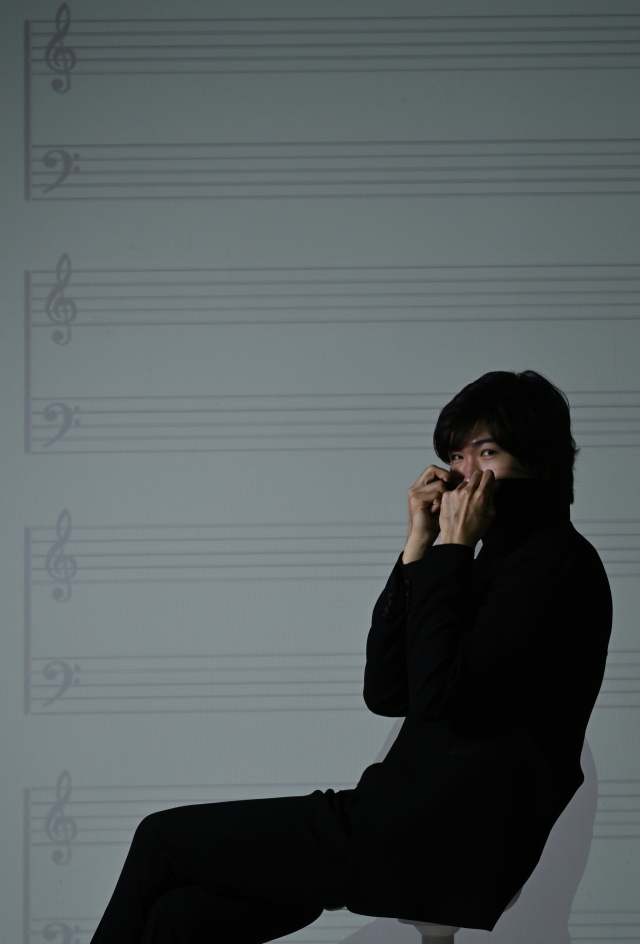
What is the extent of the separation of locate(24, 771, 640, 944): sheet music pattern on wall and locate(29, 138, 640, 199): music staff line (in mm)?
1468

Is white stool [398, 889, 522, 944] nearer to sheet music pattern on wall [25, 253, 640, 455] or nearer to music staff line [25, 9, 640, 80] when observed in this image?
sheet music pattern on wall [25, 253, 640, 455]

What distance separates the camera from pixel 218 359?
7.89ft

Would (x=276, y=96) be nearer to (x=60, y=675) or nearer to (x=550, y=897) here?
(x=60, y=675)

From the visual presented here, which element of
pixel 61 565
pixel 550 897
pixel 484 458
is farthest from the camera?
pixel 61 565

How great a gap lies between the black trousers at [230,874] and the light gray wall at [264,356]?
924 mm

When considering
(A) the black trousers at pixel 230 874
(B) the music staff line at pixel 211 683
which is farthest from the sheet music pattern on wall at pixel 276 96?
(A) the black trousers at pixel 230 874

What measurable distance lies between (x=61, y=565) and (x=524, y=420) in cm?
134

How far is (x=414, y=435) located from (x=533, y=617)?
1107 millimetres

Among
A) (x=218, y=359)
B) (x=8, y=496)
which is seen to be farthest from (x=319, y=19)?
(x=8, y=496)

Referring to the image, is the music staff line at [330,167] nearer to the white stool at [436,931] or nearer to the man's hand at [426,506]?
the man's hand at [426,506]

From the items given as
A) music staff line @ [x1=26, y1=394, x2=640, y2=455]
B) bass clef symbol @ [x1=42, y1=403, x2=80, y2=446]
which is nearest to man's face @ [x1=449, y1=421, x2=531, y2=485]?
music staff line @ [x1=26, y1=394, x2=640, y2=455]

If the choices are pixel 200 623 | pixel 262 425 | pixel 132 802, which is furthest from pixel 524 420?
→ pixel 132 802

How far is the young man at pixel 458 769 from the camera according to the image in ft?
4.35

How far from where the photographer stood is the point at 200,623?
7.80 feet
